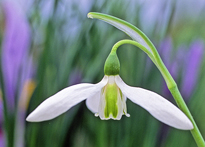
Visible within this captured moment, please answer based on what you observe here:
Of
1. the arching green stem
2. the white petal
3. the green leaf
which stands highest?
the green leaf

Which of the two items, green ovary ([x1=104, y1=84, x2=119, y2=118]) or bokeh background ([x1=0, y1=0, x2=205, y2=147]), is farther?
bokeh background ([x1=0, y1=0, x2=205, y2=147])

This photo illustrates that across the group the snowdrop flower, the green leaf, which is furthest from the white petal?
the green leaf

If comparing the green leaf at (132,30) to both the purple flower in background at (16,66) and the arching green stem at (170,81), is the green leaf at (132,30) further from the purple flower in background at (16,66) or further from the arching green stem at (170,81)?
the purple flower in background at (16,66)

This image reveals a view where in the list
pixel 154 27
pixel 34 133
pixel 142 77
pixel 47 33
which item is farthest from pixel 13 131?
pixel 154 27

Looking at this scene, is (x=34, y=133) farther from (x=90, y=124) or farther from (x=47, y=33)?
(x=47, y=33)

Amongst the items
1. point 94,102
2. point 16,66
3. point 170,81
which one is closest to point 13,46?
point 16,66

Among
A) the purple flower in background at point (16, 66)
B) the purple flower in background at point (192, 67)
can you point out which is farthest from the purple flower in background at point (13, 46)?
the purple flower in background at point (192, 67)

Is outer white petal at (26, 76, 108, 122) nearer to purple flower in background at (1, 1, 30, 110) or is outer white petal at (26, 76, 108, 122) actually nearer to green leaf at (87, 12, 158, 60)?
green leaf at (87, 12, 158, 60)

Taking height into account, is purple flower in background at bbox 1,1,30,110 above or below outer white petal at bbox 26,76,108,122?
above
